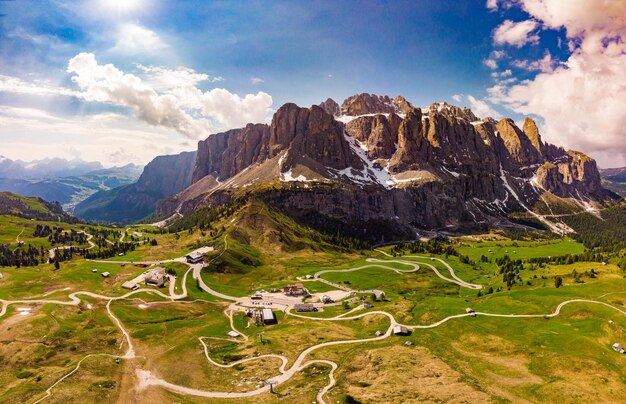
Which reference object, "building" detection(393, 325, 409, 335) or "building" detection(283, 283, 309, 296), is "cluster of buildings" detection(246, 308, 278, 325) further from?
"building" detection(393, 325, 409, 335)

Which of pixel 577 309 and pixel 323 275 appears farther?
pixel 323 275

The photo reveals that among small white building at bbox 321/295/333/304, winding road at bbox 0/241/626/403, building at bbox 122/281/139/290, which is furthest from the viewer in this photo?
small white building at bbox 321/295/333/304

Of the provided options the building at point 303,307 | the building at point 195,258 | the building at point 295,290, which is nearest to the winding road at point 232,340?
the building at point 303,307

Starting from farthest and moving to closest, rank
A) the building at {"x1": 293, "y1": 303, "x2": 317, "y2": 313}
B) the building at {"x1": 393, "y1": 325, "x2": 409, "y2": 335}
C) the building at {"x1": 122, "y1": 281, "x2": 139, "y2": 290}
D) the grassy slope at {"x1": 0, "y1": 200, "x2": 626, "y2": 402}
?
the building at {"x1": 122, "y1": 281, "x2": 139, "y2": 290}, the building at {"x1": 293, "y1": 303, "x2": 317, "y2": 313}, the building at {"x1": 393, "y1": 325, "x2": 409, "y2": 335}, the grassy slope at {"x1": 0, "y1": 200, "x2": 626, "y2": 402}

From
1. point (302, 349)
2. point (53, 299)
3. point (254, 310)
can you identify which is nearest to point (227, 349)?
point (302, 349)

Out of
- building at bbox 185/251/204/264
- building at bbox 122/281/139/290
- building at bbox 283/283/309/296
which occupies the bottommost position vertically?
building at bbox 283/283/309/296

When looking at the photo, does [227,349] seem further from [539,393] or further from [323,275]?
[323,275]

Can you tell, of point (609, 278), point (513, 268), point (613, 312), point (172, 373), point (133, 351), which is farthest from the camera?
point (513, 268)

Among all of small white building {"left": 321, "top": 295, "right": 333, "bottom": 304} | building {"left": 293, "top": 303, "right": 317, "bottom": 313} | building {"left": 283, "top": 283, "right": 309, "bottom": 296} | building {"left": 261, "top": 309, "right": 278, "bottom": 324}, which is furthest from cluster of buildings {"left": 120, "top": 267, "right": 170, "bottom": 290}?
small white building {"left": 321, "top": 295, "right": 333, "bottom": 304}
